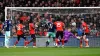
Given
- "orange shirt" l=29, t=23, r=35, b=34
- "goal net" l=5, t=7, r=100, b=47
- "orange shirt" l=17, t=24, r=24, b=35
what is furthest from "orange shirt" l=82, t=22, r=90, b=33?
"orange shirt" l=17, t=24, r=24, b=35

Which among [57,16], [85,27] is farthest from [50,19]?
[85,27]

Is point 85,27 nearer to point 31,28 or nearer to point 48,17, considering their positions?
point 48,17

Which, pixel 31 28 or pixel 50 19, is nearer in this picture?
pixel 31 28

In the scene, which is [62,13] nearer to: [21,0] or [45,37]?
[45,37]

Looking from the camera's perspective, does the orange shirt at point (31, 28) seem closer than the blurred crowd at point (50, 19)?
Yes

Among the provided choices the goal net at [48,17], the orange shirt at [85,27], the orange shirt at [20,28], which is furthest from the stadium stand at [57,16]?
the orange shirt at [20,28]

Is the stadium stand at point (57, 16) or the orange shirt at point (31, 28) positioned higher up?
the stadium stand at point (57, 16)

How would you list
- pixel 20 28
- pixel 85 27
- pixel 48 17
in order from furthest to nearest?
1. pixel 48 17
2. pixel 85 27
3. pixel 20 28

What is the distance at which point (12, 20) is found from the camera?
2492 cm

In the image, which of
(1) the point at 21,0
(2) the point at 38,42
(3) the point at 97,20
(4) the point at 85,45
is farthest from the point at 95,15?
(1) the point at 21,0

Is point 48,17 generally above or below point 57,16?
below

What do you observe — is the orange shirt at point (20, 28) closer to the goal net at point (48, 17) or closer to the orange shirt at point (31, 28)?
the orange shirt at point (31, 28)

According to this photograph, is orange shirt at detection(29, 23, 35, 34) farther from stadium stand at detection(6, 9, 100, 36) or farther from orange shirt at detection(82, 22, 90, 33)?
orange shirt at detection(82, 22, 90, 33)

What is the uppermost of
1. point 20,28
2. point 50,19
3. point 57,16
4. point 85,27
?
point 57,16
